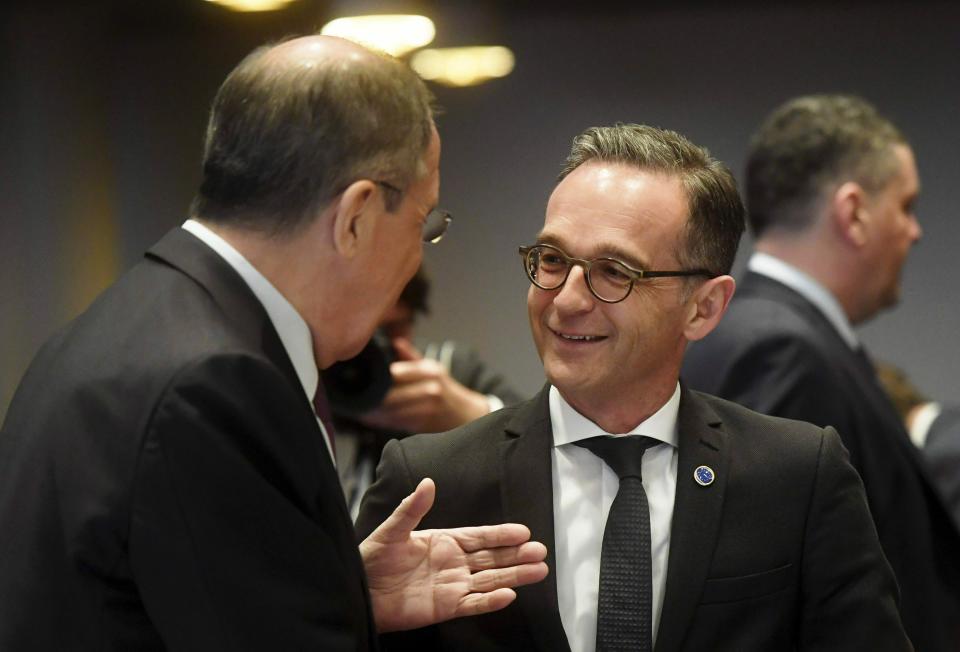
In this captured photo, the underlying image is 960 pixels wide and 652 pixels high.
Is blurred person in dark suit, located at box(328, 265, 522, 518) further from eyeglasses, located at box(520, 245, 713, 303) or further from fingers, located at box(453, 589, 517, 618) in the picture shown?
fingers, located at box(453, 589, 517, 618)

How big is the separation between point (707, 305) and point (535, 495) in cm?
42

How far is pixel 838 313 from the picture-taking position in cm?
325

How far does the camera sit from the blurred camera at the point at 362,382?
288cm

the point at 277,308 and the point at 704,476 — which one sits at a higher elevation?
the point at 277,308

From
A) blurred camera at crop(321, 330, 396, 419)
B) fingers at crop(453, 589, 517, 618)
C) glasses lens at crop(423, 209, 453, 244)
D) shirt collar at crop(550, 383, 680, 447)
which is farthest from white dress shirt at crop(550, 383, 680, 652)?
blurred camera at crop(321, 330, 396, 419)

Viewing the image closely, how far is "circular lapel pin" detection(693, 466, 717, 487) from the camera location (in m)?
1.82

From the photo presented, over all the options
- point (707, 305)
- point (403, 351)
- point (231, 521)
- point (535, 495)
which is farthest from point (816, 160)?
point (231, 521)

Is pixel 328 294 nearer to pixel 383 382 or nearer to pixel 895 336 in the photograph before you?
pixel 383 382

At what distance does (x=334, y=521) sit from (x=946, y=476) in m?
1.98

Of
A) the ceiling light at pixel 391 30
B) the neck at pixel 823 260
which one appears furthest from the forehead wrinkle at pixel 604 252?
the ceiling light at pixel 391 30

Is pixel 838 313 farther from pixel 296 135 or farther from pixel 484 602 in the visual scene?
pixel 296 135

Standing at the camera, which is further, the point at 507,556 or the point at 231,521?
the point at 507,556

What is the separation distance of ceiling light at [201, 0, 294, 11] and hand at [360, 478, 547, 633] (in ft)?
10.3

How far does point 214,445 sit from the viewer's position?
4.52 feet
